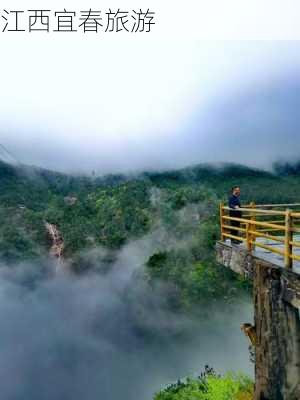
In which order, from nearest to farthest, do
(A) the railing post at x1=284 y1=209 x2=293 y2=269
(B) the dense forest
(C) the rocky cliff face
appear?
(A) the railing post at x1=284 y1=209 x2=293 y2=269
(B) the dense forest
(C) the rocky cliff face

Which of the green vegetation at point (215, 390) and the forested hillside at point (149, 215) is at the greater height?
the forested hillside at point (149, 215)

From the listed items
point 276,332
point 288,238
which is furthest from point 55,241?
point 288,238

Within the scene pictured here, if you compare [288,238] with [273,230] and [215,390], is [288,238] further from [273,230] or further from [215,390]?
[215,390]

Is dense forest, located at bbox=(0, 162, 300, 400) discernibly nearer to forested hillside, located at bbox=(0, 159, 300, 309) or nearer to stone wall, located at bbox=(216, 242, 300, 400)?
forested hillside, located at bbox=(0, 159, 300, 309)

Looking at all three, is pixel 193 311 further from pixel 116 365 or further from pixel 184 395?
pixel 116 365

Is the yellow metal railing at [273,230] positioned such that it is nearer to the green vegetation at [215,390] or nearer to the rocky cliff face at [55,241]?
the green vegetation at [215,390]

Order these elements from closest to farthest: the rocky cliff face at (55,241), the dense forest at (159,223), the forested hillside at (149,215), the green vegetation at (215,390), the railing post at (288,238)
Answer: the railing post at (288,238) → the green vegetation at (215,390) → the dense forest at (159,223) → the forested hillside at (149,215) → the rocky cliff face at (55,241)

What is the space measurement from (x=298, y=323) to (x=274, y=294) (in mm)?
673

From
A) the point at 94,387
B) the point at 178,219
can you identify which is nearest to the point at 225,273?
the point at 178,219

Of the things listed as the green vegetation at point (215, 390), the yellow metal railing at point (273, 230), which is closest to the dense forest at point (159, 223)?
the green vegetation at point (215, 390)

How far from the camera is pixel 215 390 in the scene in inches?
763

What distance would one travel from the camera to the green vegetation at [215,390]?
18734 mm

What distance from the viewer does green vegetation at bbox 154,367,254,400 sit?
1873 cm

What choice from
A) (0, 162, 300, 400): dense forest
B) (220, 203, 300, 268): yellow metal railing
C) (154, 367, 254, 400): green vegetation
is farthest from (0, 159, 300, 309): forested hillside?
(220, 203, 300, 268): yellow metal railing
